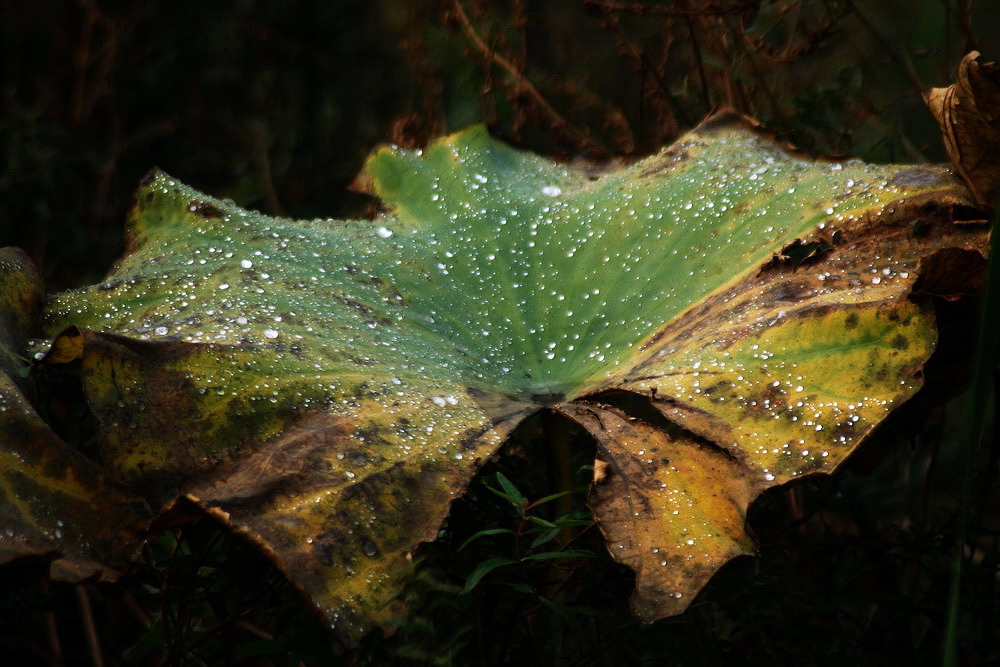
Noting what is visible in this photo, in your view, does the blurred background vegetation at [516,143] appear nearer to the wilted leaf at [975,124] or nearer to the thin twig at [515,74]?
the thin twig at [515,74]

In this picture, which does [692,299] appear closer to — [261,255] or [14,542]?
[261,255]

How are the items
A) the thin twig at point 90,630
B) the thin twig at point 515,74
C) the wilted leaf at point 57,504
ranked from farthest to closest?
the thin twig at point 515,74
the thin twig at point 90,630
the wilted leaf at point 57,504

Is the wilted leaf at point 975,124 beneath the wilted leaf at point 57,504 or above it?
above

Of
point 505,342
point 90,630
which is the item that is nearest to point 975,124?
point 505,342

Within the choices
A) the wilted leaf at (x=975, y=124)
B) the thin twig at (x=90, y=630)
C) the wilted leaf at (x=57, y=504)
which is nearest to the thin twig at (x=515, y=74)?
the wilted leaf at (x=975, y=124)

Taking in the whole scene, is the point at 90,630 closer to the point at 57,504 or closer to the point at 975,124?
the point at 57,504
